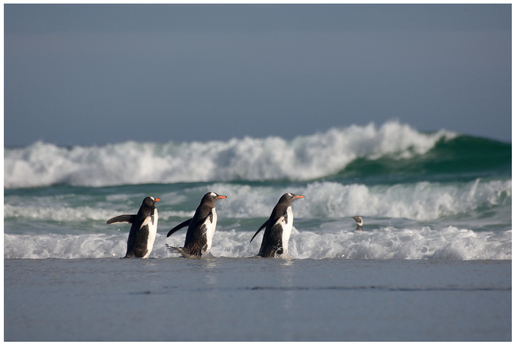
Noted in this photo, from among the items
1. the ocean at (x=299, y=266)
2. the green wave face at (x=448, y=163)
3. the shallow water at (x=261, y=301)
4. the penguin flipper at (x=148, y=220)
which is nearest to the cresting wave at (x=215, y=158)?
the green wave face at (x=448, y=163)

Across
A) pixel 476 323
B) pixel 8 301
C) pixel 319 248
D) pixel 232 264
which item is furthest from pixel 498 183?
pixel 8 301

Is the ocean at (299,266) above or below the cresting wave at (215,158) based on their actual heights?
below

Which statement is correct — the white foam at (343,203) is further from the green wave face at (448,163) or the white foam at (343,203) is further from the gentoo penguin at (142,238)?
the gentoo penguin at (142,238)

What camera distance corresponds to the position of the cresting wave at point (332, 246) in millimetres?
7727

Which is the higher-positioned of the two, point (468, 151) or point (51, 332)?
point (468, 151)

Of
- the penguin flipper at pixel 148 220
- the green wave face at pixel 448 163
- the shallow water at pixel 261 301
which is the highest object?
the green wave face at pixel 448 163

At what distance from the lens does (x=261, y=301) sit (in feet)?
15.9

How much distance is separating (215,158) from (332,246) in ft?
52.4

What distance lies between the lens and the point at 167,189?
18.8 m

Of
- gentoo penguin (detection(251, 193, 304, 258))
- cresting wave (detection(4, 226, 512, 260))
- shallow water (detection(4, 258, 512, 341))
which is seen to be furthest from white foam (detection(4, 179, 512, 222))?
shallow water (detection(4, 258, 512, 341))

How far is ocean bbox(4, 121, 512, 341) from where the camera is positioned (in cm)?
410

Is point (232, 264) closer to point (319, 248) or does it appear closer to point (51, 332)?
point (319, 248)

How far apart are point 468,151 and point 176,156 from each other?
450 inches

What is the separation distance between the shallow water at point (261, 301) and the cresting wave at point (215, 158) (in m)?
14.1
